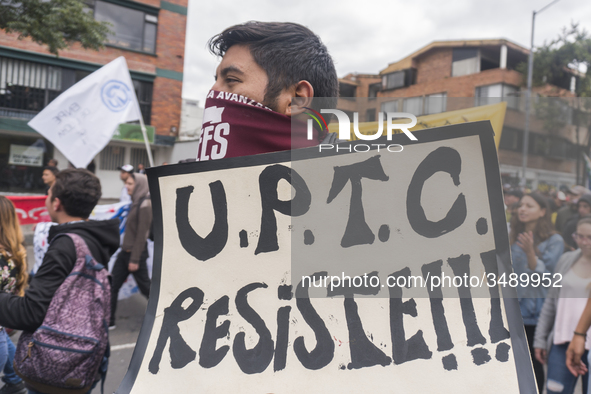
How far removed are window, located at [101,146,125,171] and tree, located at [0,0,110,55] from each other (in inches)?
372

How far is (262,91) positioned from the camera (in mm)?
1043

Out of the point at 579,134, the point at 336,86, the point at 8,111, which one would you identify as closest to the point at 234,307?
the point at 336,86

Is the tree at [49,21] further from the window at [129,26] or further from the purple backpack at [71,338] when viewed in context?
the window at [129,26]

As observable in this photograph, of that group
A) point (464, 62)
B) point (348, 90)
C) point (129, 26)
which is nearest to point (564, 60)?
point (464, 62)

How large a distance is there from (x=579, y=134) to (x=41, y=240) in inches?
163

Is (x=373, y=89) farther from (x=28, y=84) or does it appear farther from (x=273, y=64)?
(x=273, y=64)

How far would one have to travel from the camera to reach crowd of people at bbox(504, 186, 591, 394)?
2.69 metres

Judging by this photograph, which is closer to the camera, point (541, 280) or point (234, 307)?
point (234, 307)

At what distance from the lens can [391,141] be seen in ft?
2.75

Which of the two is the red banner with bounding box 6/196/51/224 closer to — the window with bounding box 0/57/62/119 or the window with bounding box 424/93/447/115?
the window with bounding box 424/93/447/115

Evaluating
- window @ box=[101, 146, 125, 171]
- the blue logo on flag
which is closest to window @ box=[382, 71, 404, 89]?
window @ box=[101, 146, 125, 171]

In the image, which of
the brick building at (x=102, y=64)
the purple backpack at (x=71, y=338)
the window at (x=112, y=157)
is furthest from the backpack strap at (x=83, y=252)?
the window at (x=112, y=157)

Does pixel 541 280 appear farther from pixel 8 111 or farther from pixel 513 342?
pixel 8 111

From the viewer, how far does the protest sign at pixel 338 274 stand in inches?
30.0
